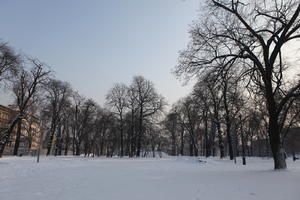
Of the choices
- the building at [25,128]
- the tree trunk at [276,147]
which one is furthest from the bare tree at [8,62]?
the tree trunk at [276,147]

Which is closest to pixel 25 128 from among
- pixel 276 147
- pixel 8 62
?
pixel 8 62

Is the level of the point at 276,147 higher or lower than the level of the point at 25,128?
lower

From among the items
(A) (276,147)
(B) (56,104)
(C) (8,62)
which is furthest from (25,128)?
(A) (276,147)

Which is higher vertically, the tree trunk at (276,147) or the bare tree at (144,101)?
the bare tree at (144,101)

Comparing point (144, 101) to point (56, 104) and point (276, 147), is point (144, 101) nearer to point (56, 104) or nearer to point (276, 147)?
point (56, 104)

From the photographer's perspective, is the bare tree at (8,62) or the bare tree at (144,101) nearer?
the bare tree at (8,62)

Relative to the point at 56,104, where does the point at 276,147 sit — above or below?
below

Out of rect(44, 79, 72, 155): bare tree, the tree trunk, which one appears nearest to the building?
rect(44, 79, 72, 155): bare tree

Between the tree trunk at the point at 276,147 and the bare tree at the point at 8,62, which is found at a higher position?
the bare tree at the point at 8,62

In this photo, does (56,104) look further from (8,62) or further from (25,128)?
(8,62)

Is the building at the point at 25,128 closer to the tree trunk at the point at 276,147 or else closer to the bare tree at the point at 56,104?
the bare tree at the point at 56,104

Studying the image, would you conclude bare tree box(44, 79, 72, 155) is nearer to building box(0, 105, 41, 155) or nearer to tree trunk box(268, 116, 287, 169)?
building box(0, 105, 41, 155)

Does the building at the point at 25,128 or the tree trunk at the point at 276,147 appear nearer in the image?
the tree trunk at the point at 276,147

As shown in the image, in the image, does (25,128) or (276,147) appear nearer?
(276,147)
